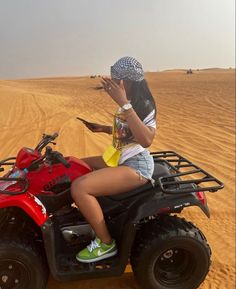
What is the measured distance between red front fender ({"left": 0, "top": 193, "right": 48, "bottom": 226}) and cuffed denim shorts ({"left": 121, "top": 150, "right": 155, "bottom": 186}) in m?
0.83

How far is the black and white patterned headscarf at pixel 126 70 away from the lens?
150 inches

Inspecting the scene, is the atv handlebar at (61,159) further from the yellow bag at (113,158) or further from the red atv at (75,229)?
the yellow bag at (113,158)

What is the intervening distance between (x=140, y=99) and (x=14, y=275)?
6.02 ft

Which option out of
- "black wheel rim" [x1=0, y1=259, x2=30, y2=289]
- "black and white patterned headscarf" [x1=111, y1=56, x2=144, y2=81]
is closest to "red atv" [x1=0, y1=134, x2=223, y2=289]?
"black wheel rim" [x1=0, y1=259, x2=30, y2=289]

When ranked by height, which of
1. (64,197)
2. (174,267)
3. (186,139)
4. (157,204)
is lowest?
(186,139)

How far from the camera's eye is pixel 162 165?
447 centimetres

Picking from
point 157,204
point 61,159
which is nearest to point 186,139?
point 157,204

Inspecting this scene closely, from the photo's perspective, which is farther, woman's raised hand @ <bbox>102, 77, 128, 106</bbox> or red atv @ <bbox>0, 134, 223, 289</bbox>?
red atv @ <bbox>0, 134, 223, 289</bbox>

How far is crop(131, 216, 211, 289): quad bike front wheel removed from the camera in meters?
3.90

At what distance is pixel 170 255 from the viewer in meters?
4.16

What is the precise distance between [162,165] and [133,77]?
1.06m

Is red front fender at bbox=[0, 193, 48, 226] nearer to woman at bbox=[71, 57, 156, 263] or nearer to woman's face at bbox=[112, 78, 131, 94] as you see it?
woman at bbox=[71, 57, 156, 263]

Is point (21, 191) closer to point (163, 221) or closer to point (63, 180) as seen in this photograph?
point (63, 180)

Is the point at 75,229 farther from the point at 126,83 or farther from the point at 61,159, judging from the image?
the point at 126,83
